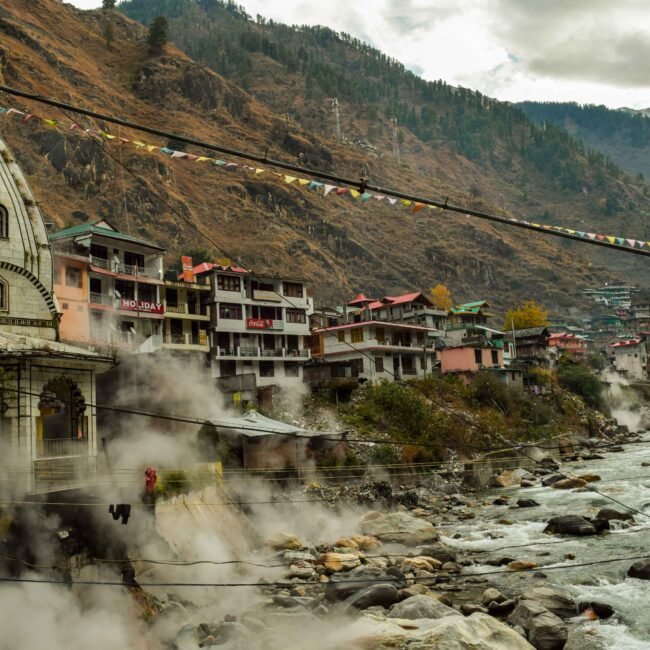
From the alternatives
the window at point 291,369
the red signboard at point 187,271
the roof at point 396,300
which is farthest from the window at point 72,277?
the roof at point 396,300

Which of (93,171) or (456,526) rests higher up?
(93,171)

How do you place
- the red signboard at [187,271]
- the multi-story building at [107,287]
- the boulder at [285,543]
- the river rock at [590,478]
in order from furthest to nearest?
the red signboard at [187,271] → the river rock at [590,478] → the multi-story building at [107,287] → the boulder at [285,543]

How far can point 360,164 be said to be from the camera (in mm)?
159500

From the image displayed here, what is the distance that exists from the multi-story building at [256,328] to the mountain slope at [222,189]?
36.7m

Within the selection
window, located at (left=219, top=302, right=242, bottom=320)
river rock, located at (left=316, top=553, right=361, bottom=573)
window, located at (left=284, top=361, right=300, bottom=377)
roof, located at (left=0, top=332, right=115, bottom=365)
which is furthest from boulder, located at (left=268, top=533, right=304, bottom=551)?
window, located at (left=284, top=361, right=300, bottom=377)

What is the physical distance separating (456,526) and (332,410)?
16528mm

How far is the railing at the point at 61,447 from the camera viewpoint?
19.7 meters

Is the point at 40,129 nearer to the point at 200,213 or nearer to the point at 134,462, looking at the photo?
the point at 200,213

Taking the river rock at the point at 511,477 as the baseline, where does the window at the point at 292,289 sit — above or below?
above

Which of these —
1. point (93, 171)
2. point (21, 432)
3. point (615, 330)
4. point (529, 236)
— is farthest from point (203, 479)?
point (529, 236)

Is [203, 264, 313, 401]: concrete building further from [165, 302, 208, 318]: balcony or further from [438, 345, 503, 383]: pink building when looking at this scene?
[438, 345, 503, 383]: pink building

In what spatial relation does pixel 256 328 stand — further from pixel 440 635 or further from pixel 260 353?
pixel 440 635

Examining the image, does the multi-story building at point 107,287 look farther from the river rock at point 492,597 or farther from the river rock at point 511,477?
the river rock at point 492,597

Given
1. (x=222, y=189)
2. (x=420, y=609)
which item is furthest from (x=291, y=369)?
(x=222, y=189)
